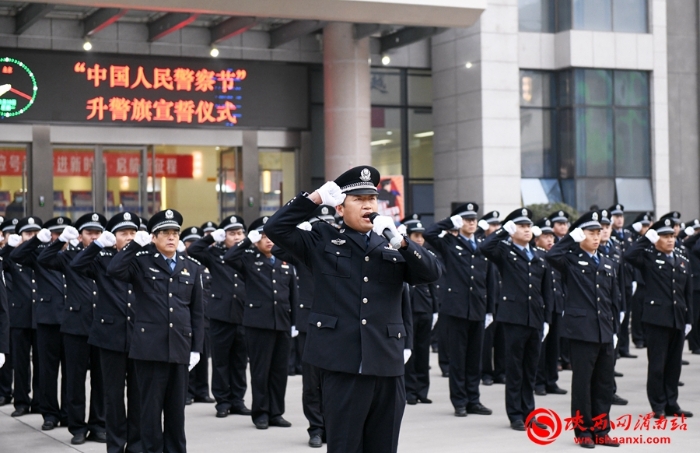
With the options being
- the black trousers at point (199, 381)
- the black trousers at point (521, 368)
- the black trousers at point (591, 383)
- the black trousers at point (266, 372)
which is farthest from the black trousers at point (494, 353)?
the black trousers at point (591, 383)

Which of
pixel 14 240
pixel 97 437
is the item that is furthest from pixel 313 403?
pixel 14 240

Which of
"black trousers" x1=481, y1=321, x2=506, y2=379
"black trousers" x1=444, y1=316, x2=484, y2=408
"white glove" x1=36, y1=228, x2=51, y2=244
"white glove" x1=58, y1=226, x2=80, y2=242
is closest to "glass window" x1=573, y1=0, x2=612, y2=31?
"black trousers" x1=481, y1=321, x2=506, y2=379

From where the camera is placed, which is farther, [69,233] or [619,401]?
[619,401]

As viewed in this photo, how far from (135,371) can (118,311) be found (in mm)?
872

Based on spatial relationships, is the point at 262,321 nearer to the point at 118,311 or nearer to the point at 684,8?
the point at 118,311

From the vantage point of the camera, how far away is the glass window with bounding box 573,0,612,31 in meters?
24.2

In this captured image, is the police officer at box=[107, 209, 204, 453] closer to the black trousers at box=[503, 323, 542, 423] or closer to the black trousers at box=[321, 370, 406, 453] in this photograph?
the black trousers at box=[321, 370, 406, 453]

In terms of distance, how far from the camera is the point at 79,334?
1001cm

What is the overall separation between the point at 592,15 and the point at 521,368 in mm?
15703

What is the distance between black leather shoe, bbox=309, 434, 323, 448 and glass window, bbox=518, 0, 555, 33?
16.7 meters

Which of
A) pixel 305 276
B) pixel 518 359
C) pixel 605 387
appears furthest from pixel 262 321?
pixel 605 387

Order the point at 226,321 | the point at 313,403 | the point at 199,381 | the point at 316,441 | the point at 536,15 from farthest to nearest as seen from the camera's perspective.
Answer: the point at 536,15, the point at 199,381, the point at 226,321, the point at 313,403, the point at 316,441

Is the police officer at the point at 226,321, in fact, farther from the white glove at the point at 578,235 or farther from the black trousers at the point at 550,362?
the white glove at the point at 578,235

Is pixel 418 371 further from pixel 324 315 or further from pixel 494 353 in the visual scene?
pixel 324 315
